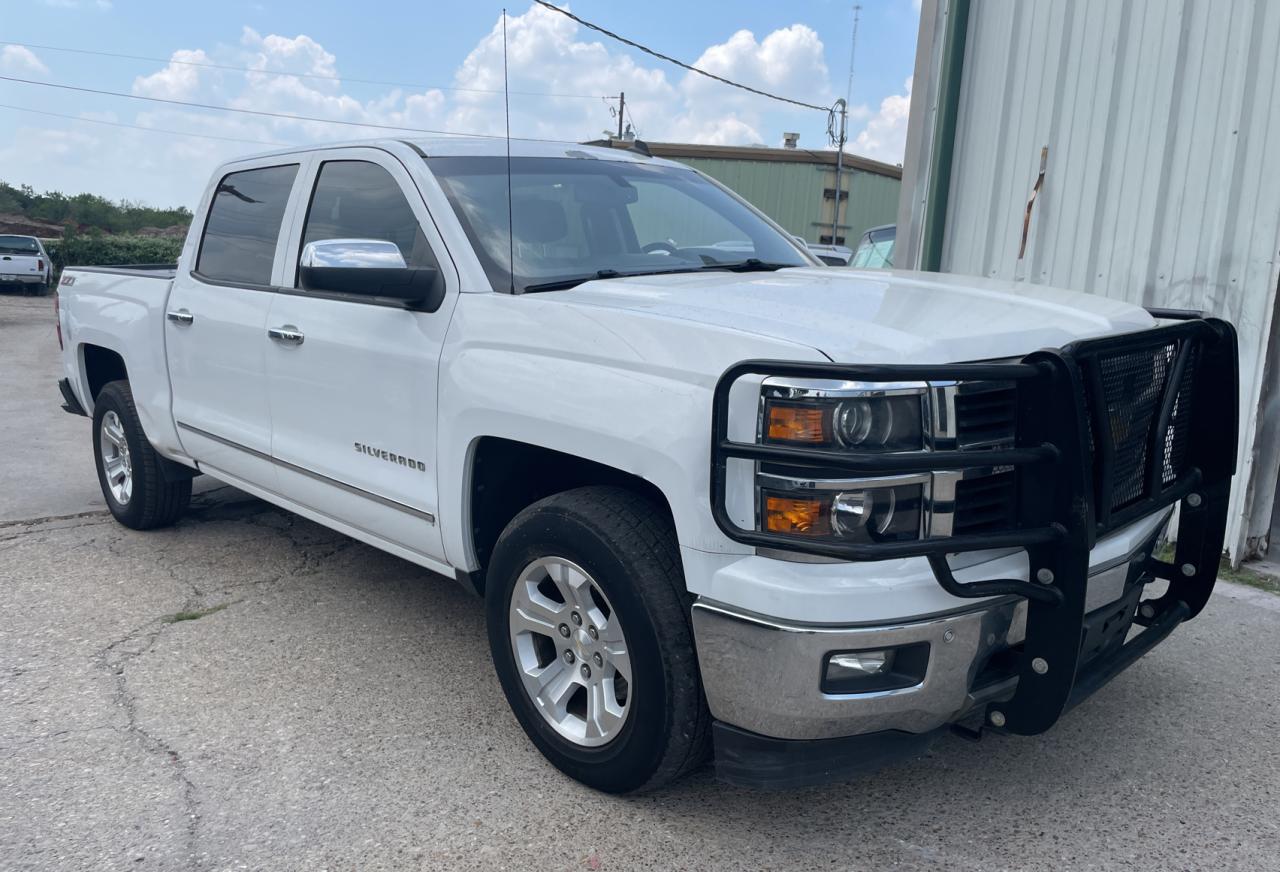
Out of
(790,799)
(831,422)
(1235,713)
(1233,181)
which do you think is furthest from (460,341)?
(1233,181)

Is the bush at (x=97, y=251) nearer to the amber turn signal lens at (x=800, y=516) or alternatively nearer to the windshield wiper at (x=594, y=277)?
the windshield wiper at (x=594, y=277)

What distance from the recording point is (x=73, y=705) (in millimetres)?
3578

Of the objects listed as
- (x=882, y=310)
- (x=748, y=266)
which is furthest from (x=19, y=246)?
(x=882, y=310)

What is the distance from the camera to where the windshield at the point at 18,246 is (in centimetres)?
2830

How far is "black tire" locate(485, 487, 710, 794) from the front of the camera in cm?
266

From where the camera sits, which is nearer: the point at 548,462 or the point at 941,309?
the point at 941,309

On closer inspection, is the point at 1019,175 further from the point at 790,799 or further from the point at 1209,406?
the point at 790,799

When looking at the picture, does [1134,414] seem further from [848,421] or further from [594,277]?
[594,277]

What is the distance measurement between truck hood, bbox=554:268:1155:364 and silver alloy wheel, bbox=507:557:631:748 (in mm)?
802

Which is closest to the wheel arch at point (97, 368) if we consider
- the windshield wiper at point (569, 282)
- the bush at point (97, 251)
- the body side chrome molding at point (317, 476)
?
the body side chrome molding at point (317, 476)

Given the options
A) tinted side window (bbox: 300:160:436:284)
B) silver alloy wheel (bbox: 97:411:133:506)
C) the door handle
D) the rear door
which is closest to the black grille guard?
tinted side window (bbox: 300:160:436:284)

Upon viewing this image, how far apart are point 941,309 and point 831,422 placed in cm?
66

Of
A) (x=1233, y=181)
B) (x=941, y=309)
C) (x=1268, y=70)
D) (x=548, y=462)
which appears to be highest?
(x=1268, y=70)

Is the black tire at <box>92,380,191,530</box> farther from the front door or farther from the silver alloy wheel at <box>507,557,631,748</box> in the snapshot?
the silver alloy wheel at <box>507,557,631,748</box>
